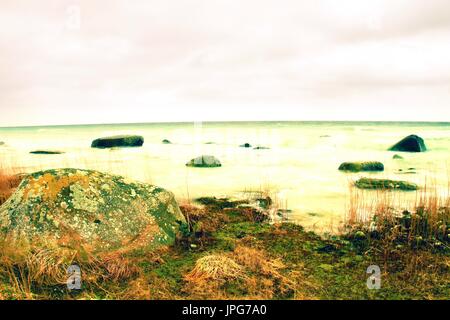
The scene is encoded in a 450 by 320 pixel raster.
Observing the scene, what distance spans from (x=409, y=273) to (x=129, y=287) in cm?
357

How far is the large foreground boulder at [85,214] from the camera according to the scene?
5.14 m

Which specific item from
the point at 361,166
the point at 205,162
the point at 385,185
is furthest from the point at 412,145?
the point at 385,185

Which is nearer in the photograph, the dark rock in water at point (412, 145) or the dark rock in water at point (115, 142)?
the dark rock in water at point (412, 145)

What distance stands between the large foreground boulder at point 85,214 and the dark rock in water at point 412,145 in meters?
19.0

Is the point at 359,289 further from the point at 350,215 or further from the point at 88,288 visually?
the point at 88,288

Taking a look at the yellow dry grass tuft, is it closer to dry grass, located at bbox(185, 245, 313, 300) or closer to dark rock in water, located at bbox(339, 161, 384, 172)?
dry grass, located at bbox(185, 245, 313, 300)

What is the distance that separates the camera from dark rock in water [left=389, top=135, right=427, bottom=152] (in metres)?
20.8

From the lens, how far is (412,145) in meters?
21.3

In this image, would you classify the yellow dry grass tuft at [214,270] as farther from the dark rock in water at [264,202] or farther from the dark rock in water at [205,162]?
the dark rock in water at [205,162]

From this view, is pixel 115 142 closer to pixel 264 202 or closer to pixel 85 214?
pixel 264 202

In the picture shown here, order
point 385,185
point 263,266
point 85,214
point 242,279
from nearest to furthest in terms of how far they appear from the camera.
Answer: point 242,279 → point 263,266 → point 85,214 → point 385,185

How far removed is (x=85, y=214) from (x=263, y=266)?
266cm

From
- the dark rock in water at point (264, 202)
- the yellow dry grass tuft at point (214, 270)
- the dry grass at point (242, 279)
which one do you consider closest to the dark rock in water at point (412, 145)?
the dark rock in water at point (264, 202)
